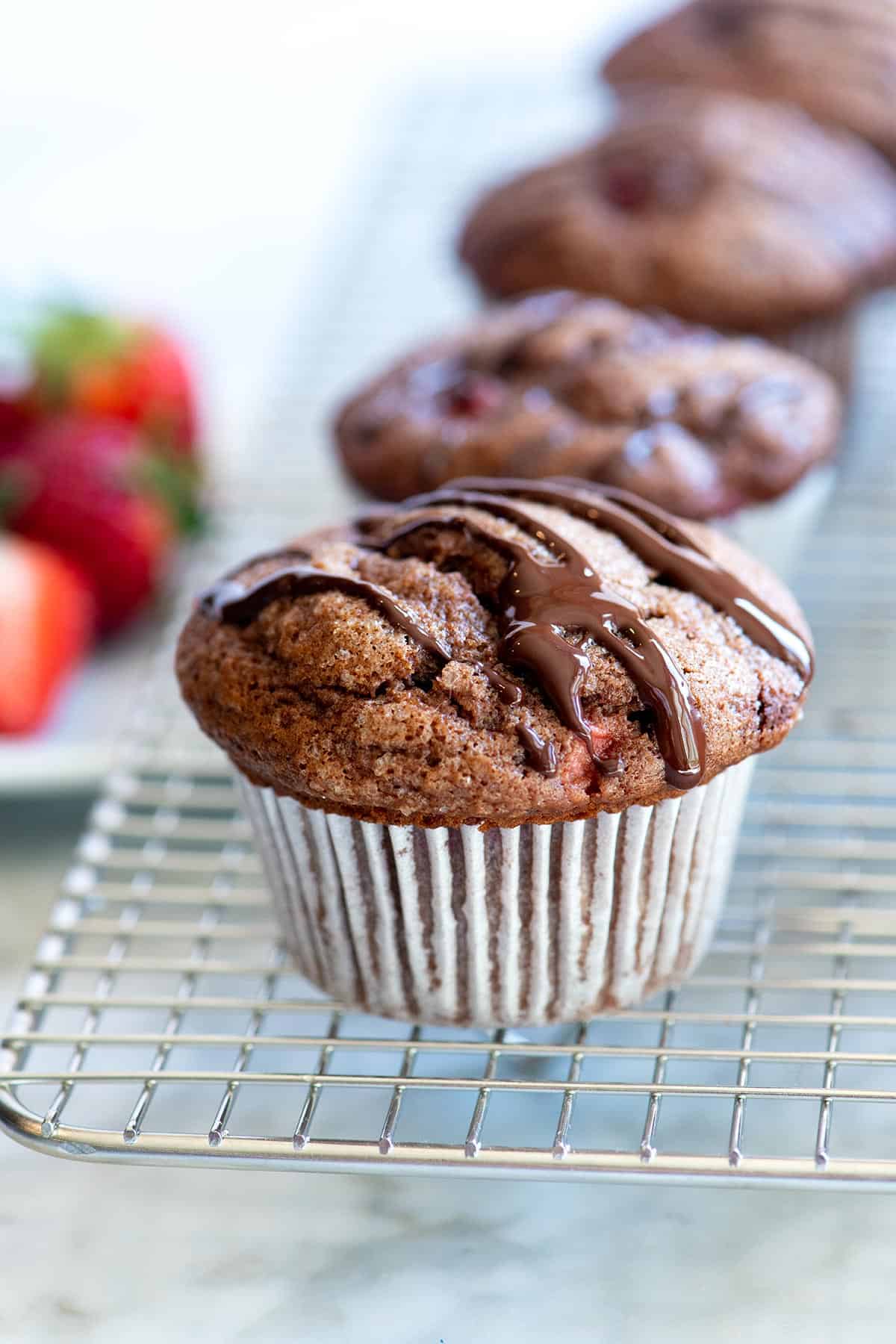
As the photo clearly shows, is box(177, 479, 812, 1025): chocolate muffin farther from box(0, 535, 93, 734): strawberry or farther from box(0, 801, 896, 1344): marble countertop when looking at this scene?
box(0, 535, 93, 734): strawberry

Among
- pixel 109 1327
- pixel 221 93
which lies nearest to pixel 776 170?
→ pixel 109 1327

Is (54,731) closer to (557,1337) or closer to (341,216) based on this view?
(557,1337)

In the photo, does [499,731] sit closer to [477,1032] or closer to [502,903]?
[502,903]

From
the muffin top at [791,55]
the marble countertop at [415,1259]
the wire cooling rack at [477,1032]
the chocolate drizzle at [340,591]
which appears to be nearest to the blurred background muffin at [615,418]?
the wire cooling rack at [477,1032]

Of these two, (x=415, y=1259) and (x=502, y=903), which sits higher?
(x=502, y=903)

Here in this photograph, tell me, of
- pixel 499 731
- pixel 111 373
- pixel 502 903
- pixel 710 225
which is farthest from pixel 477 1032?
pixel 111 373

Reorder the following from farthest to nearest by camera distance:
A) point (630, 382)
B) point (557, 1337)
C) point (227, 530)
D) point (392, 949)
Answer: point (227, 530) < point (630, 382) < point (392, 949) < point (557, 1337)

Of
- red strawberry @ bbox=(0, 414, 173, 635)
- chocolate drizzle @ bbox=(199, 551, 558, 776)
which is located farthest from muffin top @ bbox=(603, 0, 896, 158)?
chocolate drizzle @ bbox=(199, 551, 558, 776)
